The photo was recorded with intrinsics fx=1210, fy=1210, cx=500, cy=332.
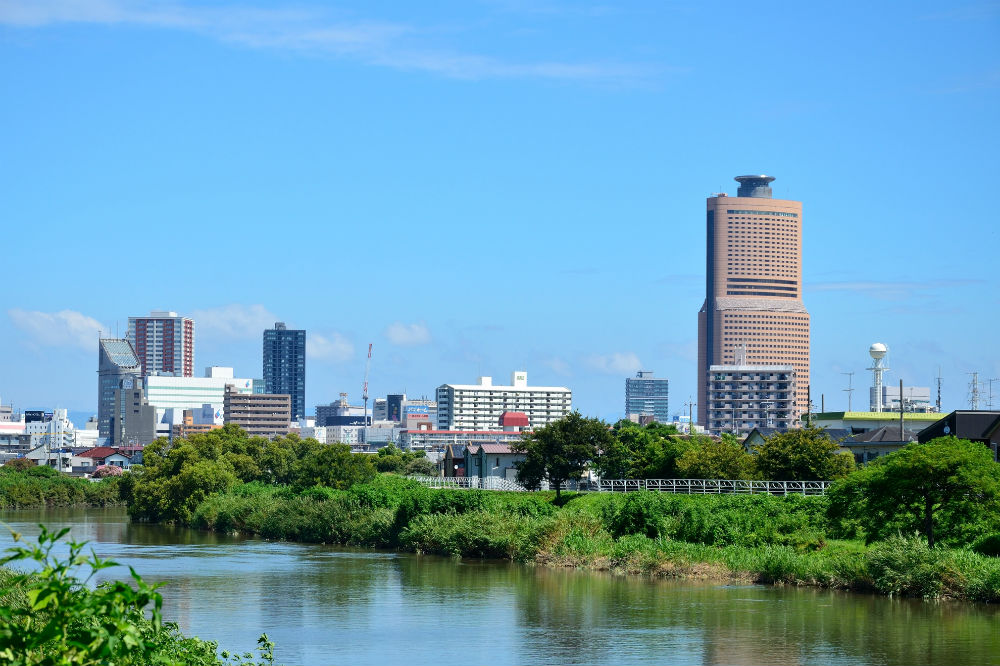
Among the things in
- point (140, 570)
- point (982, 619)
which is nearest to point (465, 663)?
point (982, 619)

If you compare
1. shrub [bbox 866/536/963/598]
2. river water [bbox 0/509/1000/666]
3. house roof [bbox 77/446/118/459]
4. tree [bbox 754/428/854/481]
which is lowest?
house roof [bbox 77/446/118/459]

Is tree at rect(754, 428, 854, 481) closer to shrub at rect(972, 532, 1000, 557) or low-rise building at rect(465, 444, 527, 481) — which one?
shrub at rect(972, 532, 1000, 557)

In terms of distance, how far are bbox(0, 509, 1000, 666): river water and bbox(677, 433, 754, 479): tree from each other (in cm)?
1629

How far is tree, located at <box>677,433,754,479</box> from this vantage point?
62938 mm

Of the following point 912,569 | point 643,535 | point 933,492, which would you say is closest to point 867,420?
point 643,535

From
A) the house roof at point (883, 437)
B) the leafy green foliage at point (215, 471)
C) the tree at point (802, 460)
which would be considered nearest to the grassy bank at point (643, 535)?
the leafy green foliage at point (215, 471)

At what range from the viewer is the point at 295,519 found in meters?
69.1

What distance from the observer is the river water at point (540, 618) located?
95.0 feet

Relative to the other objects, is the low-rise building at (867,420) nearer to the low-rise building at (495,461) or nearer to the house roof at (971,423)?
the low-rise building at (495,461)

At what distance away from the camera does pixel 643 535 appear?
1993 inches

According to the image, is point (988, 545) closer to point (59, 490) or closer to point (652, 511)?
point (652, 511)

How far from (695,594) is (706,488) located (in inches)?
858

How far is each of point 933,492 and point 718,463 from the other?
23.7 m

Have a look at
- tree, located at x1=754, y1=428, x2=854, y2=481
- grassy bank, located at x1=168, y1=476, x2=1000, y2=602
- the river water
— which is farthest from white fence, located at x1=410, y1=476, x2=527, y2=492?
the river water
